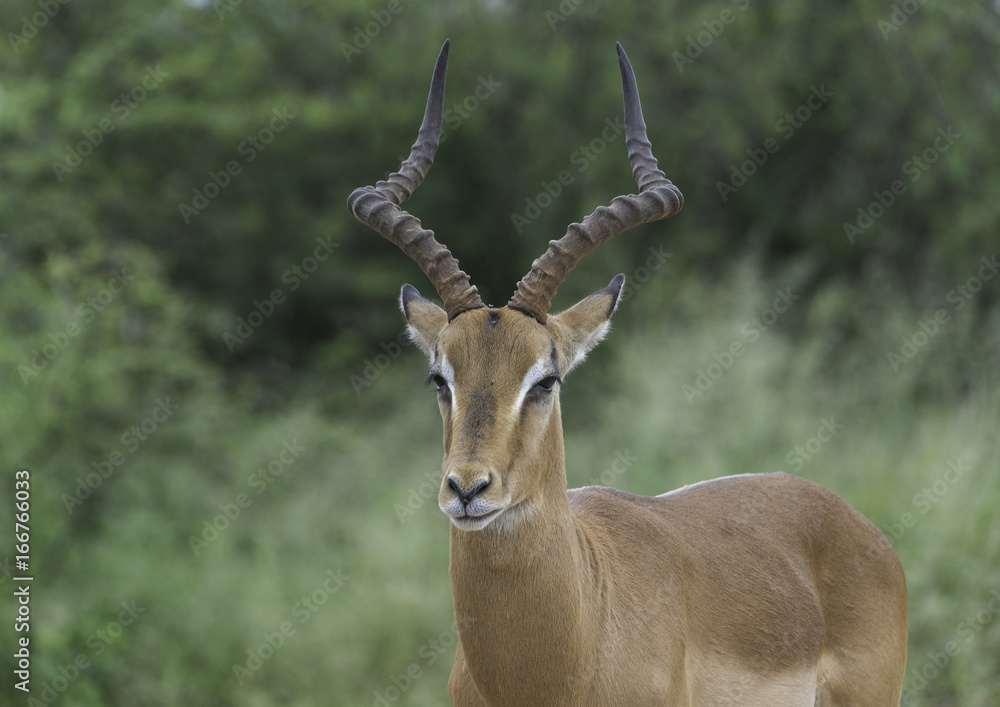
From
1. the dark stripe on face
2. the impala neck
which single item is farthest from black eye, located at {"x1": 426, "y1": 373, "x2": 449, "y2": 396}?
the impala neck

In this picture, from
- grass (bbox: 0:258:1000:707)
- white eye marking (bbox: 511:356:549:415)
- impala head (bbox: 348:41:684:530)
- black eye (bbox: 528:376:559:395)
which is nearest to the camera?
impala head (bbox: 348:41:684:530)

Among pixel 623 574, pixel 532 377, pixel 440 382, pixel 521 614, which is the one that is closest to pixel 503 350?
pixel 532 377

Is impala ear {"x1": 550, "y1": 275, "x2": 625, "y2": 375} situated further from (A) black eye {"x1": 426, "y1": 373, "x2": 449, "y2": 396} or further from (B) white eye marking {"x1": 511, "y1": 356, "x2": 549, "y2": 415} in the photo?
(A) black eye {"x1": 426, "y1": 373, "x2": 449, "y2": 396}

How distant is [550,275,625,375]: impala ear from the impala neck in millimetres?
602

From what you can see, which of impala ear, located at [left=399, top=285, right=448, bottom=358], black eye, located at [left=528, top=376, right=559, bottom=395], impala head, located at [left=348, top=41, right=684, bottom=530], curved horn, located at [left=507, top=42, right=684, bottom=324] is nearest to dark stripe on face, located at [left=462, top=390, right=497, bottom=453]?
impala head, located at [left=348, top=41, right=684, bottom=530]

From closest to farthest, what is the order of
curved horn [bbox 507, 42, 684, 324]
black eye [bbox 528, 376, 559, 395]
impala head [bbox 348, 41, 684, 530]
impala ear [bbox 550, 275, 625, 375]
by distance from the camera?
impala head [bbox 348, 41, 684, 530]
black eye [bbox 528, 376, 559, 395]
curved horn [bbox 507, 42, 684, 324]
impala ear [bbox 550, 275, 625, 375]

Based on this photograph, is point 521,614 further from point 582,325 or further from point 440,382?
point 582,325

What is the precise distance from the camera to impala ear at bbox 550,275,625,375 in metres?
4.65

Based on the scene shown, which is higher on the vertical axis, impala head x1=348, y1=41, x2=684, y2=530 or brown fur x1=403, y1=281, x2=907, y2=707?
impala head x1=348, y1=41, x2=684, y2=530

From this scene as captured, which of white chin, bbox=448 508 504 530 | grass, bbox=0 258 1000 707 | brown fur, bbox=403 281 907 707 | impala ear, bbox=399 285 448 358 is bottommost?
grass, bbox=0 258 1000 707

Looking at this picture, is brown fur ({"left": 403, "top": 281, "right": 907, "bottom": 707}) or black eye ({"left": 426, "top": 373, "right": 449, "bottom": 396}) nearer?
brown fur ({"left": 403, "top": 281, "right": 907, "bottom": 707})

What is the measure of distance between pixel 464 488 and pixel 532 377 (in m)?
0.70

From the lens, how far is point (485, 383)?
4133mm

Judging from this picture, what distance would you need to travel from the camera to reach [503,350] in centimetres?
421
